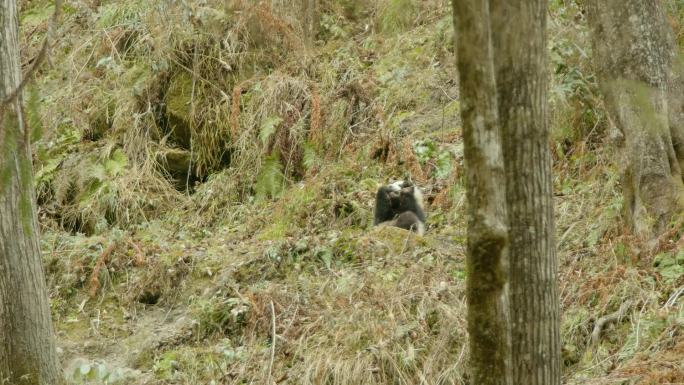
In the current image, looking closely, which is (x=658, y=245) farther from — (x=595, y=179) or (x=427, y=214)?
(x=427, y=214)

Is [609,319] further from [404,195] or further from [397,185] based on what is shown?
[397,185]

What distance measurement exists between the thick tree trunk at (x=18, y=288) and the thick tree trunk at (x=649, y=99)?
4002mm

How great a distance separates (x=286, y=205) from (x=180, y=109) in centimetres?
249

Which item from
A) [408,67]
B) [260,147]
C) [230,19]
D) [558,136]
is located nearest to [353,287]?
[558,136]

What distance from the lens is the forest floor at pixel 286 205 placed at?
572 centimetres

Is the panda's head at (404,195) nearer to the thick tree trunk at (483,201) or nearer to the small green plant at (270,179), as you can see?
the small green plant at (270,179)

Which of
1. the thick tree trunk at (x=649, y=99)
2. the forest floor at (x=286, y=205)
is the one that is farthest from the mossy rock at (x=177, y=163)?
the thick tree trunk at (x=649, y=99)

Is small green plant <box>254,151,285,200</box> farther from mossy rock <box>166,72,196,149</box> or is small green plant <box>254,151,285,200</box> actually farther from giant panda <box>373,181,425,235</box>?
giant panda <box>373,181,425,235</box>

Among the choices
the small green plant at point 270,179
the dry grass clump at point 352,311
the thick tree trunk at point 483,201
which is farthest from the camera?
the small green plant at point 270,179

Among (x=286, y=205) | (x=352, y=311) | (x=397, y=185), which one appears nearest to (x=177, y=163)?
(x=286, y=205)

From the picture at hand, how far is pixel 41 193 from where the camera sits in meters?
10.1

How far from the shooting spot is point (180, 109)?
10.7m

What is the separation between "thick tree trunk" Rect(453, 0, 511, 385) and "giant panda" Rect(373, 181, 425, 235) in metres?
4.72

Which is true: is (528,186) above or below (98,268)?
above
